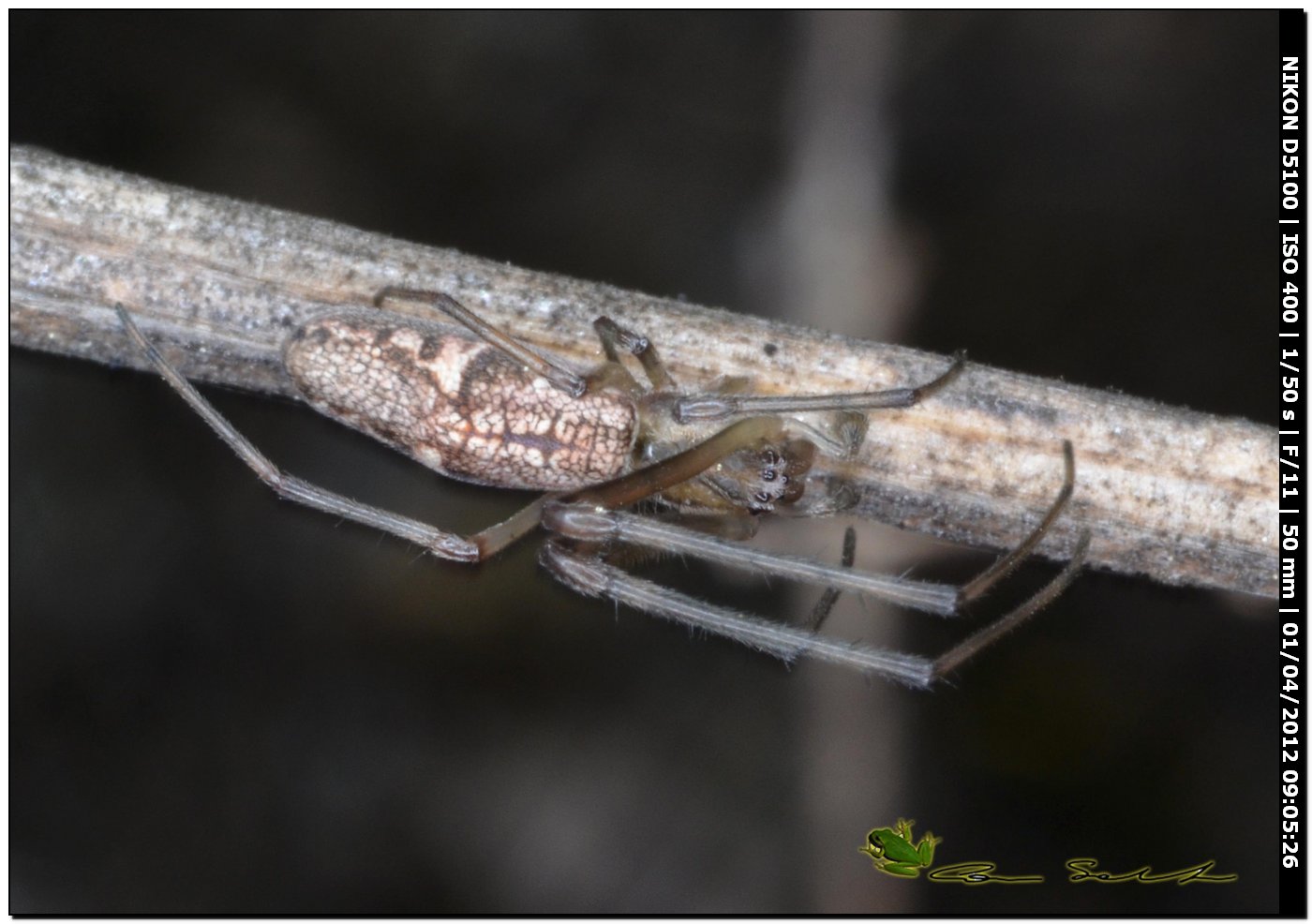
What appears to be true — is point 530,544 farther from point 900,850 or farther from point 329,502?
point 900,850

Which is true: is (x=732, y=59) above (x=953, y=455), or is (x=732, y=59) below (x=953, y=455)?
above

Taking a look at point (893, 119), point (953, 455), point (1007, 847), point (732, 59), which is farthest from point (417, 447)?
point (1007, 847)

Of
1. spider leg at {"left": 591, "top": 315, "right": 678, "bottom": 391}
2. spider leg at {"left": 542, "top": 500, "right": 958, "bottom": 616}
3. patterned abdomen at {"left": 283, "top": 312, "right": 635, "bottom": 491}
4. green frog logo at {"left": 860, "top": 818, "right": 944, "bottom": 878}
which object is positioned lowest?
green frog logo at {"left": 860, "top": 818, "right": 944, "bottom": 878}

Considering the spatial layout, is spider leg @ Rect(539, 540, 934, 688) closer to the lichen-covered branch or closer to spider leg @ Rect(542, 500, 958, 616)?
spider leg @ Rect(542, 500, 958, 616)

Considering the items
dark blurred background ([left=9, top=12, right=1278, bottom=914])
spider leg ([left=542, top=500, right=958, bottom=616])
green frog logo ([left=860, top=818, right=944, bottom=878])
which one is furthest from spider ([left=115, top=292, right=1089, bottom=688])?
green frog logo ([left=860, top=818, right=944, bottom=878])

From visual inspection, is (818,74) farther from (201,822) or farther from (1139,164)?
(201,822)

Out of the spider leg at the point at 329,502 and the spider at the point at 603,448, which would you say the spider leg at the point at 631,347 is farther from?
the spider leg at the point at 329,502
